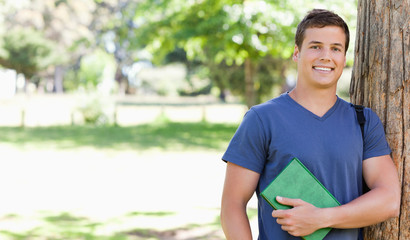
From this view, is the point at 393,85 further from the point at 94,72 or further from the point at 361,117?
the point at 94,72

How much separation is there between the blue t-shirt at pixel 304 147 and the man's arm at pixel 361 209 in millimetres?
59

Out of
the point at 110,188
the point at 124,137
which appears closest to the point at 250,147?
the point at 110,188

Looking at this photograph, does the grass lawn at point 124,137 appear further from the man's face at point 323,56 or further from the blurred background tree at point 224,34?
the man's face at point 323,56

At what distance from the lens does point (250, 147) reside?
79.7 inches

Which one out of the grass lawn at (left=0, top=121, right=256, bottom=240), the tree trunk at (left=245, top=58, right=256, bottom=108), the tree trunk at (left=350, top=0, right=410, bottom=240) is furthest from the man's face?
the tree trunk at (left=245, top=58, right=256, bottom=108)

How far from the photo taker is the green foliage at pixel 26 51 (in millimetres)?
41938

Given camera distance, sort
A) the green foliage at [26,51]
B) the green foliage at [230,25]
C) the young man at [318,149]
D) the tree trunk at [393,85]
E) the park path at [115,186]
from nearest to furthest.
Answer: the young man at [318,149] → the tree trunk at [393,85] → the park path at [115,186] → the green foliage at [230,25] → the green foliage at [26,51]

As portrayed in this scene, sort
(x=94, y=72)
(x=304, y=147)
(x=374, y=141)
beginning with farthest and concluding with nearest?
(x=94, y=72)
(x=374, y=141)
(x=304, y=147)

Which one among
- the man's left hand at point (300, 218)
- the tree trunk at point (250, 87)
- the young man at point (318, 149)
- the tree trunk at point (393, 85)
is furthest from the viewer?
the tree trunk at point (250, 87)

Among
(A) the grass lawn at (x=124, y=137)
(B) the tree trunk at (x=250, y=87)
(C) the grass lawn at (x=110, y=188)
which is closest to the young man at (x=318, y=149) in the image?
(C) the grass lawn at (x=110, y=188)

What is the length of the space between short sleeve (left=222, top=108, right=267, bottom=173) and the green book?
133mm

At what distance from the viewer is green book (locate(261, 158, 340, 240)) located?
6.32 feet

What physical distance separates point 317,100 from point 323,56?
0.63 ft

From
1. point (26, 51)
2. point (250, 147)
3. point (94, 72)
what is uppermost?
point (26, 51)
